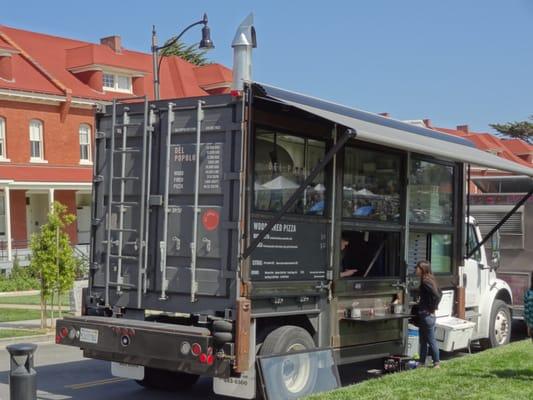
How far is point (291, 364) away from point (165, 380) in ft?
7.49

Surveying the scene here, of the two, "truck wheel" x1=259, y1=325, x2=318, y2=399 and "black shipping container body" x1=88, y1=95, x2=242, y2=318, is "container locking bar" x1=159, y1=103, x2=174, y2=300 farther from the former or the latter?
"truck wheel" x1=259, y1=325, x2=318, y2=399

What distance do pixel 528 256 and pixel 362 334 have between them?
6463 millimetres

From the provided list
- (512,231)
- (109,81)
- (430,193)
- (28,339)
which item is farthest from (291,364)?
(109,81)

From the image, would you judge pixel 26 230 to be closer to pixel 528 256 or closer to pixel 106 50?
pixel 106 50

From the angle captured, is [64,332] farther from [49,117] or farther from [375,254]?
[49,117]

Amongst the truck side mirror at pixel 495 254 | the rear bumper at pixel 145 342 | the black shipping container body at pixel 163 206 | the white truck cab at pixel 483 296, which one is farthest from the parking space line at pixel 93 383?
the truck side mirror at pixel 495 254

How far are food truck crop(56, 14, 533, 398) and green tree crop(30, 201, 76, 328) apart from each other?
21.9 ft

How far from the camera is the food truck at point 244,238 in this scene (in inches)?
324

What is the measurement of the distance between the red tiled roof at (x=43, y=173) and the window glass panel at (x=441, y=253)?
25.3 metres

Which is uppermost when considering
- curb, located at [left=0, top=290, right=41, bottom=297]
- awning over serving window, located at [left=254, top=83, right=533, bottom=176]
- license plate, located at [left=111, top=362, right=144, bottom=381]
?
awning over serving window, located at [left=254, top=83, right=533, bottom=176]

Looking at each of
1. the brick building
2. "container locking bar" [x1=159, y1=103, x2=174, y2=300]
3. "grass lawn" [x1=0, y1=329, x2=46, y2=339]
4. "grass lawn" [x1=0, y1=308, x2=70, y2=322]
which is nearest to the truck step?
"container locking bar" [x1=159, y1=103, x2=174, y2=300]

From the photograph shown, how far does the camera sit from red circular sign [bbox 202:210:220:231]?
27.6ft

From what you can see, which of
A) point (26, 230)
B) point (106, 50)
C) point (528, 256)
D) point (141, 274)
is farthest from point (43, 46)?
point (141, 274)

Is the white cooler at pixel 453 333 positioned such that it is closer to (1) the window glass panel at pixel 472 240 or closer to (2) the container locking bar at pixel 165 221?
(1) the window glass panel at pixel 472 240
